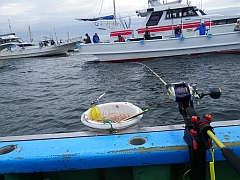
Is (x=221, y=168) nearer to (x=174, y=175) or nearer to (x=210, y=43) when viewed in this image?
(x=174, y=175)

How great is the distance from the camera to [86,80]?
35.9 feet

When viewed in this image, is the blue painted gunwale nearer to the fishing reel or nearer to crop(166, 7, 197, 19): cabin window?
the fishing reel

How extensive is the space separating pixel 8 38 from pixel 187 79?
30968 mm

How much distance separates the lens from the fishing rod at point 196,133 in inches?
62.7

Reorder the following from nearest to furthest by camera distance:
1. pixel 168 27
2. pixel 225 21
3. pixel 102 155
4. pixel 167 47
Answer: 1. pixel 102 155
2. pixel 167 47
3. pixel 225 21
4. pixel 168 27

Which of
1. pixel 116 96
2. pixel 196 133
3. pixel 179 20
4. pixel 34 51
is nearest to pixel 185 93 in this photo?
pixel 196 133

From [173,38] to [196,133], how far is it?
1300 centimetres

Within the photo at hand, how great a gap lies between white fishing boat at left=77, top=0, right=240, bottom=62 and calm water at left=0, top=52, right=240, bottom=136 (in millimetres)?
1265

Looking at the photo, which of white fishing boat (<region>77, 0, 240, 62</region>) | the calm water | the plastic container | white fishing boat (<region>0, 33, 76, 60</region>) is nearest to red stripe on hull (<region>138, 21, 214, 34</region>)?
white fishing boat (<region>77, 0, 240, 62</region>)

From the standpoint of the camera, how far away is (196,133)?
1.81 meters

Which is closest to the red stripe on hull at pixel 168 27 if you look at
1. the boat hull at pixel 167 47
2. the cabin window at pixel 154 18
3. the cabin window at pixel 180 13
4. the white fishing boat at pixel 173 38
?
the white fishing boat at pixel 173 38

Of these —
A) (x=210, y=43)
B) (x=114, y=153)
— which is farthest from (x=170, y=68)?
(x=114, y=153)

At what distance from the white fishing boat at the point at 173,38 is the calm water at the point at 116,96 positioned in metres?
1.27

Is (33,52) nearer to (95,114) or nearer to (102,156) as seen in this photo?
(95,114)
